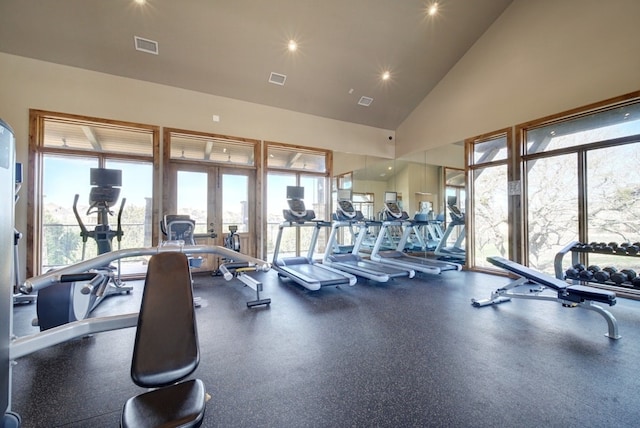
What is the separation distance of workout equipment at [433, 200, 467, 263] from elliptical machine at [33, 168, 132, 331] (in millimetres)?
6582

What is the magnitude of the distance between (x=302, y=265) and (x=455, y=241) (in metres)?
4.07

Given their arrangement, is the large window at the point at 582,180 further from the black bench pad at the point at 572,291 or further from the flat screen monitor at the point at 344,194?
the flat screen monitor at the point at 344,194

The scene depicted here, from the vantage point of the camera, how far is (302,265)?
224 inches

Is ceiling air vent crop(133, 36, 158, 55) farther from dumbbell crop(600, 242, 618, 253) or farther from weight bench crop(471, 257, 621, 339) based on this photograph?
dumbbell crop(600, 242, 618, 253)

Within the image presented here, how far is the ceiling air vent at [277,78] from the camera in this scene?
5.79 m

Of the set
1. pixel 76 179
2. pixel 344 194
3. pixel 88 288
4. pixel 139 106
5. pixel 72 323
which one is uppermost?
pixel 139 106

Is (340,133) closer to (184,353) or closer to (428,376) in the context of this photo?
(428,376)

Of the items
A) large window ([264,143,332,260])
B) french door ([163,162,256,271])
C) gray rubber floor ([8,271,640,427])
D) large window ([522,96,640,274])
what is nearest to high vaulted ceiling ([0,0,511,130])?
large window ([264,143,332,260])

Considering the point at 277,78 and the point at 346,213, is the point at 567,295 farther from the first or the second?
the point at 277,78

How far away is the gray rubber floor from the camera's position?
1754 mm

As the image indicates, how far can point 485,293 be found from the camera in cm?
441

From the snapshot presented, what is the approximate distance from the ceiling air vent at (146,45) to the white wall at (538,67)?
611 cm

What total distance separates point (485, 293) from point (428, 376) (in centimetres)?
288

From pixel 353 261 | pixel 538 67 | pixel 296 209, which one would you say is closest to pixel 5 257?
pixel 296 209
